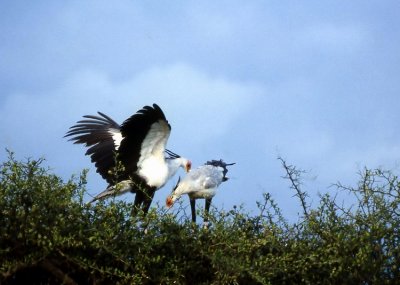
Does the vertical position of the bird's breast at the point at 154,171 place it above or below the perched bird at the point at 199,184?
below

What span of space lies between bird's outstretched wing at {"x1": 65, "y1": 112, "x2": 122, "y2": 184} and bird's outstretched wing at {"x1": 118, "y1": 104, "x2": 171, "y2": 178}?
0.42 metres

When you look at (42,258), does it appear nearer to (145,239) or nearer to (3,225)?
(3,225)

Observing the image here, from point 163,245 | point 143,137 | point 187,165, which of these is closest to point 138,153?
point 143,137

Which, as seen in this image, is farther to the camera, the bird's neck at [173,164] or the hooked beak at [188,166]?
the hooked beak at [188,166]

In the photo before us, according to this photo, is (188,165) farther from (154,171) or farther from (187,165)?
(154,171)

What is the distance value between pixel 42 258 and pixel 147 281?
2.30ft

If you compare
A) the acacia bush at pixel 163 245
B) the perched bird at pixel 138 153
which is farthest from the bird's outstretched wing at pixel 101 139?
the acacia bush at pixel 163 245

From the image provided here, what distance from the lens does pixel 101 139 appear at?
986 centimetres

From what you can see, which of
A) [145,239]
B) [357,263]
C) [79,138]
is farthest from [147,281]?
[79,138]

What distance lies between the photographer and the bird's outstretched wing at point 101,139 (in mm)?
9242

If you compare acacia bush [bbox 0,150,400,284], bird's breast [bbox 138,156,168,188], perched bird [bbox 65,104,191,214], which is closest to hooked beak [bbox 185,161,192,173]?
perched bird [bbox 65,104,191,214]

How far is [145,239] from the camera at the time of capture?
504 cm

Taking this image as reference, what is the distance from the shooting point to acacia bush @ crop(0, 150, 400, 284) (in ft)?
15.8

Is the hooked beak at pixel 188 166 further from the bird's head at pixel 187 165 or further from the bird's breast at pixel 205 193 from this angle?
the bird's breast at pixel 205 193
